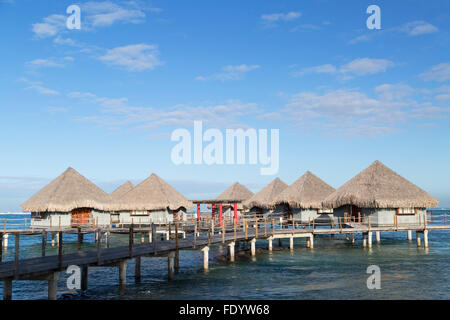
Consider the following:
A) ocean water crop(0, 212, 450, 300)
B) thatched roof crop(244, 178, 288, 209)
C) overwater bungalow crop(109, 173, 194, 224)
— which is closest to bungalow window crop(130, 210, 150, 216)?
overwater bungalow crop(109, 173, 194, 224)

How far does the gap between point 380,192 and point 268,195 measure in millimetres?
12559

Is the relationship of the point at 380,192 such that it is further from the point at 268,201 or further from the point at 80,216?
the point at 80,216

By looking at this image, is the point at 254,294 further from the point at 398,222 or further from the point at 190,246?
the point at 398,222

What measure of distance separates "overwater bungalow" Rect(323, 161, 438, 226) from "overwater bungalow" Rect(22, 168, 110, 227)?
18902 millimetres

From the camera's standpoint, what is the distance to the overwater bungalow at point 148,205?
3612 centimetres

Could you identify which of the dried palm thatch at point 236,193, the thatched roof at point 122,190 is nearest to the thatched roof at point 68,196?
the thatched roof at point 122,190

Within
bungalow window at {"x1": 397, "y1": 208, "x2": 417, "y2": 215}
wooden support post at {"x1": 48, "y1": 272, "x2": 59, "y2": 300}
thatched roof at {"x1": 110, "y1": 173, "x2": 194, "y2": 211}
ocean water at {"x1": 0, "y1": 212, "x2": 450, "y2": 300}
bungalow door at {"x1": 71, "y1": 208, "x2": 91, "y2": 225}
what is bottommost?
ocean water at {"x1": 0, "y1": 212, "x2": 450, "y2": 300}

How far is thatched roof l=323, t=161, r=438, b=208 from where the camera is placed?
30.4 meters

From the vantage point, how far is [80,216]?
36500 mm

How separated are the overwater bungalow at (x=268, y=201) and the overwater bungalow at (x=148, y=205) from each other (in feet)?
25.7

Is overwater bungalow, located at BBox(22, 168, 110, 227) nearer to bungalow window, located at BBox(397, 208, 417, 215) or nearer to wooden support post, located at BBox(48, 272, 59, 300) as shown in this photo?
wooden support post, located at BBox(48, 272, 59, 300)
